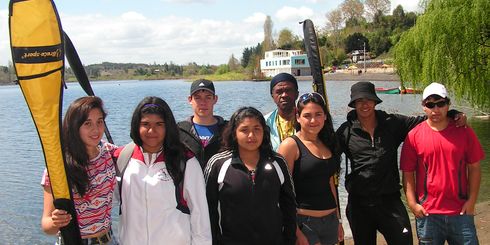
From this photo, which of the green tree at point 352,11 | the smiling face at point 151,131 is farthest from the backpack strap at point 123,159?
the green tree at point 352,11

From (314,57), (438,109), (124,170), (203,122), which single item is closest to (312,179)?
(203,122)

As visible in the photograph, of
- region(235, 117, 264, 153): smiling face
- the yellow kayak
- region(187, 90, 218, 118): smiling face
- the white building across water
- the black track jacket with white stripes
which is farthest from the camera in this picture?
the white building across water

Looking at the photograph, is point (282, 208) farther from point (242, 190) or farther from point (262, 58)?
point (262, 58)

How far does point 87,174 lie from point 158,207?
54 cm

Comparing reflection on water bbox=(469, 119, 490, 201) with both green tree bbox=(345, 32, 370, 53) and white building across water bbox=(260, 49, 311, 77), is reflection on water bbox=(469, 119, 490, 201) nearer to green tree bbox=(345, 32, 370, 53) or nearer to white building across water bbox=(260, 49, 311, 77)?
white building across water bbox=(260, 49, 311, 77)

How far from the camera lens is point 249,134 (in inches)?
135

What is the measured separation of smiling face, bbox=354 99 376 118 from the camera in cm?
430

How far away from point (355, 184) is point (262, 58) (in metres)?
123

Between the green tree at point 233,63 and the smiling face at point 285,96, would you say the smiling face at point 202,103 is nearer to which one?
the smiling face at point 285,96

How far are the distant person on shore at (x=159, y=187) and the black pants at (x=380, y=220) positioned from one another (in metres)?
1.87

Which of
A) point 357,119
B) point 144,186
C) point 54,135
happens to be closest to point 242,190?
point 144,186

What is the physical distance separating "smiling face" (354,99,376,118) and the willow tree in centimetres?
936

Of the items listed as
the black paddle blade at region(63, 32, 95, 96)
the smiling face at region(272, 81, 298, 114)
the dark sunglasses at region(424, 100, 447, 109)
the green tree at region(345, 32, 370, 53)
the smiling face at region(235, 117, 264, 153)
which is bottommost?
the smiling face at region(235, 117, 264, 153)

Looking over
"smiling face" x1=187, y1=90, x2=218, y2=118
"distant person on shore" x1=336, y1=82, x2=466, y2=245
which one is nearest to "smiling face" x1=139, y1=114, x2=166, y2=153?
"smiling face" x1=187, y1=90, x2=218, y2=118
